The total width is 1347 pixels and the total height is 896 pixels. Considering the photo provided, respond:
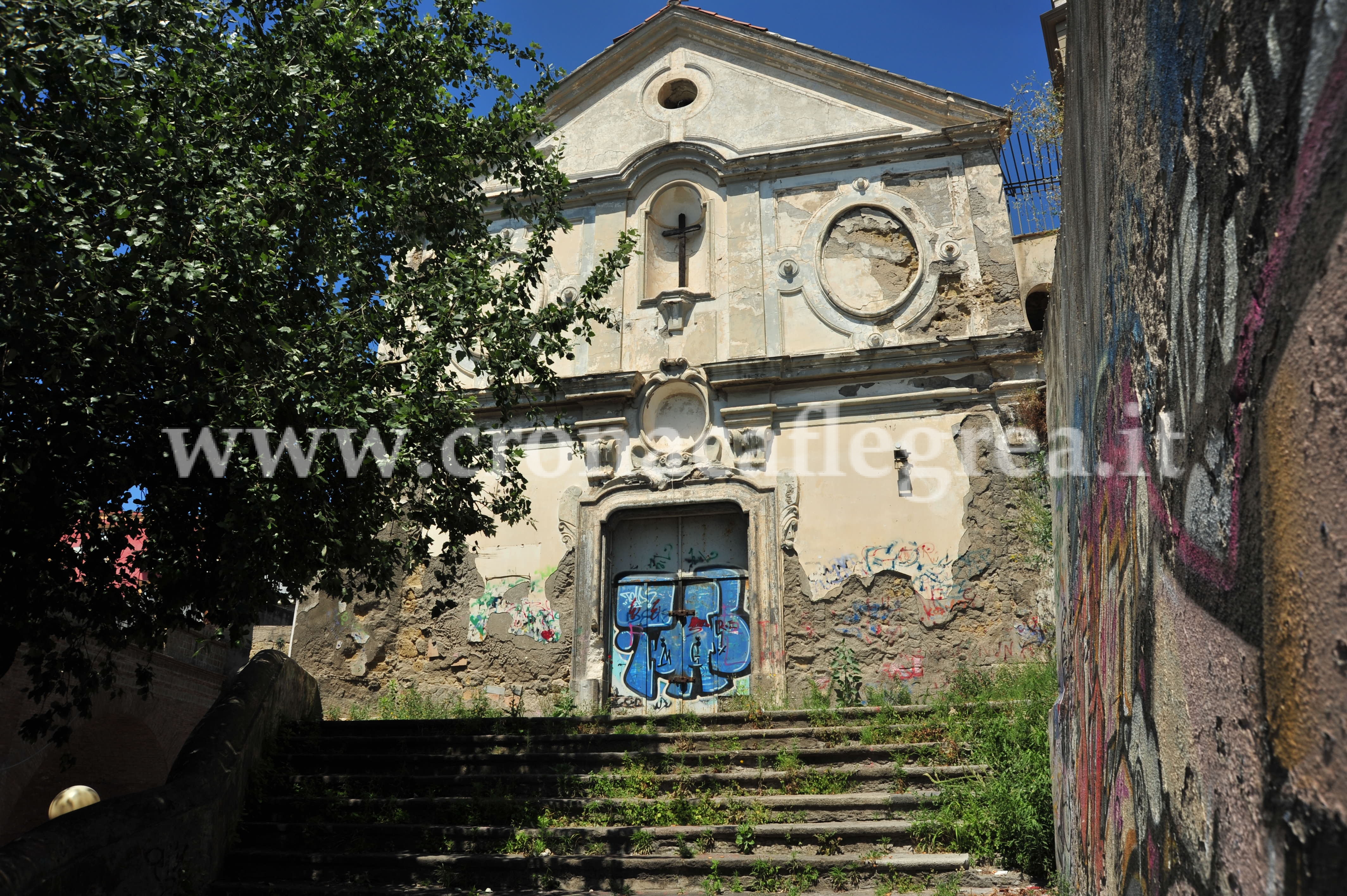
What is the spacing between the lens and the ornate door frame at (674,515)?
10398mm

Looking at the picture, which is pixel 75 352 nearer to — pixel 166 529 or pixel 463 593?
pixel 166 529

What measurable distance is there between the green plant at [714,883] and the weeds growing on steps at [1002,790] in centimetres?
123

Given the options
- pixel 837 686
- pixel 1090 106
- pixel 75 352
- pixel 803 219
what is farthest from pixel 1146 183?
pixel 803 219

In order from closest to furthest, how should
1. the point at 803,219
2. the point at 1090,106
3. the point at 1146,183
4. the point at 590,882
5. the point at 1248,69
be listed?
the point at 1248,69 < the point at 1146,183 < the point at 1090,106 < the point at 590,882 < the point at 803,219

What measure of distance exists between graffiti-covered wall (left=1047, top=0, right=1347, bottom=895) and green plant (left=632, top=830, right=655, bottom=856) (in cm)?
353

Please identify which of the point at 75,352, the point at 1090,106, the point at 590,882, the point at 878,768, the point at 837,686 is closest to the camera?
the point at 1090,106

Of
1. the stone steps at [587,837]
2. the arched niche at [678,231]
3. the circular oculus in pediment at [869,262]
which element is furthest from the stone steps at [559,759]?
the arched niche at [678,231]

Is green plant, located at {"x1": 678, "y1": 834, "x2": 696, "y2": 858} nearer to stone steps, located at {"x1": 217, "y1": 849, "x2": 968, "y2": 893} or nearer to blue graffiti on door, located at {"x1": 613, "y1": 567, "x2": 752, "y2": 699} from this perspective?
stone steps, located at {"x1": 217, "y1": 849, "x2": 968, "y2": 893}

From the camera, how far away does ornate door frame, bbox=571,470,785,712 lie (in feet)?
34.1

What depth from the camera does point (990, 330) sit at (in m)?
11.0

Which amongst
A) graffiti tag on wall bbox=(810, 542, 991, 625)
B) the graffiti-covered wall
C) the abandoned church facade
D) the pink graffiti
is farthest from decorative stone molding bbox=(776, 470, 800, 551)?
the graffiti-covered wall

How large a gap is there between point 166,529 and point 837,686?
6.55 meters

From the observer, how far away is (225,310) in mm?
5660

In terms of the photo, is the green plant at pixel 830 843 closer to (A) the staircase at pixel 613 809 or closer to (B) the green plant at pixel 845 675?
(A) the staircase at pixel 613 809
